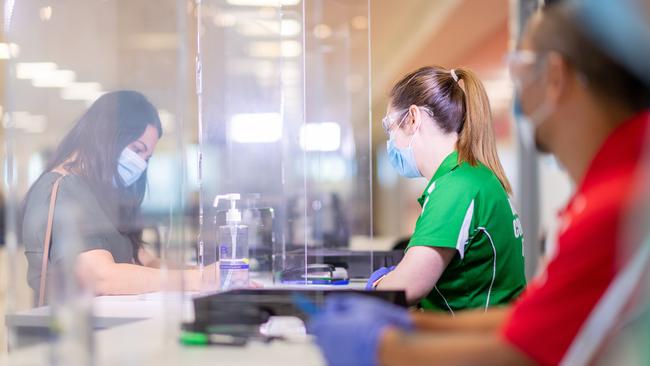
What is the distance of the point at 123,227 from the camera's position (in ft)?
8.02

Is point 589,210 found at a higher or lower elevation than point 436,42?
lower

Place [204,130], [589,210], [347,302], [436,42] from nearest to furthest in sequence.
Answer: [589,210] → [347,302] → [204,130] → [436,42]

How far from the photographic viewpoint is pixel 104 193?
7.71 ft

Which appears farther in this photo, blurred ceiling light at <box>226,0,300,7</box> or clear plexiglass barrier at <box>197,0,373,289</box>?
blurred ceiling light at <box>226,0,300,7</box>

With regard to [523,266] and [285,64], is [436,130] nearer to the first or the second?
[523,266]

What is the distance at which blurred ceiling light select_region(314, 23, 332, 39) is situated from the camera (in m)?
3.84

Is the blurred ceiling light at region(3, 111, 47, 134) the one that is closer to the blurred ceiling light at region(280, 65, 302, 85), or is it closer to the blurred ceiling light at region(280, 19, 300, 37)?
the blurred ceiling light at region(280, 19, 300, 37)

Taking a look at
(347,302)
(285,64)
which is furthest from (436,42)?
(347,302)

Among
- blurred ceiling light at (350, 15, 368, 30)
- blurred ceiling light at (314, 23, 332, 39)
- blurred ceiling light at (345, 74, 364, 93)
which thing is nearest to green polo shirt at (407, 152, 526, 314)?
blurred ceiling light at (350, 15, 368, 30)

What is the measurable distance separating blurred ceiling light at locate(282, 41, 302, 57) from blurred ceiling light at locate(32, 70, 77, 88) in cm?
93

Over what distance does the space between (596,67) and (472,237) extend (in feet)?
2.88

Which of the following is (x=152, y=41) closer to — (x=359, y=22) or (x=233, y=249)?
(x=233, y=249)

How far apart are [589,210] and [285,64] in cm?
263

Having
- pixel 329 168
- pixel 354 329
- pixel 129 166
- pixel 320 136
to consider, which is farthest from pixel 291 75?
pixel 354 329
